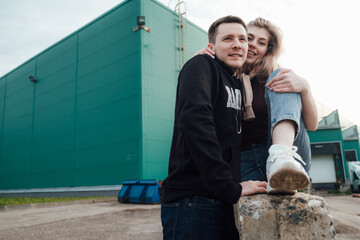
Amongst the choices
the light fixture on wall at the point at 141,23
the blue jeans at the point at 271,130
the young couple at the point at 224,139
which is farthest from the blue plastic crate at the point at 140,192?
the young couple at the point at 224,139

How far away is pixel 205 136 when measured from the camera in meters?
1.49

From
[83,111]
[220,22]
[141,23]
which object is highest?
[141,23]

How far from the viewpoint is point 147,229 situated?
5398 millimetres

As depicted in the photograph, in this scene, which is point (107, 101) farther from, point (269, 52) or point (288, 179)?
point (288, 179)

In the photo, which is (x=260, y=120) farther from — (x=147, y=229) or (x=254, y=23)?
(x=147, y=229)

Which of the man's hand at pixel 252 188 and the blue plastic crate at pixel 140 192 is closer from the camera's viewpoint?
the man's hand at pixel 252 188

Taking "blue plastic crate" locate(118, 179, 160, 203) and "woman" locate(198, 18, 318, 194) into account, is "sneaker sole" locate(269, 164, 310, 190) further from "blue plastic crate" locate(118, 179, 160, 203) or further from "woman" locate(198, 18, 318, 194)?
"blue plastic crate" locate(118, 179, 160, 203)

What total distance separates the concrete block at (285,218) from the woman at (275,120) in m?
0.09

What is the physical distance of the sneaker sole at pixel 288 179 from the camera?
1548mm

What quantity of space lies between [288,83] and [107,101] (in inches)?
602

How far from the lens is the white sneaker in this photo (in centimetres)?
155

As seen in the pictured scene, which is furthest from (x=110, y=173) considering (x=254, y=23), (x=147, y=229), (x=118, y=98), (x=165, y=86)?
(x=254, y=23)

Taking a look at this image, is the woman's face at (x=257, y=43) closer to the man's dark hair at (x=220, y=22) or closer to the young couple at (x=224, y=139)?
the young couple at (x=224, y=139)

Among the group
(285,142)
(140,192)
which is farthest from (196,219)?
(140,192)
